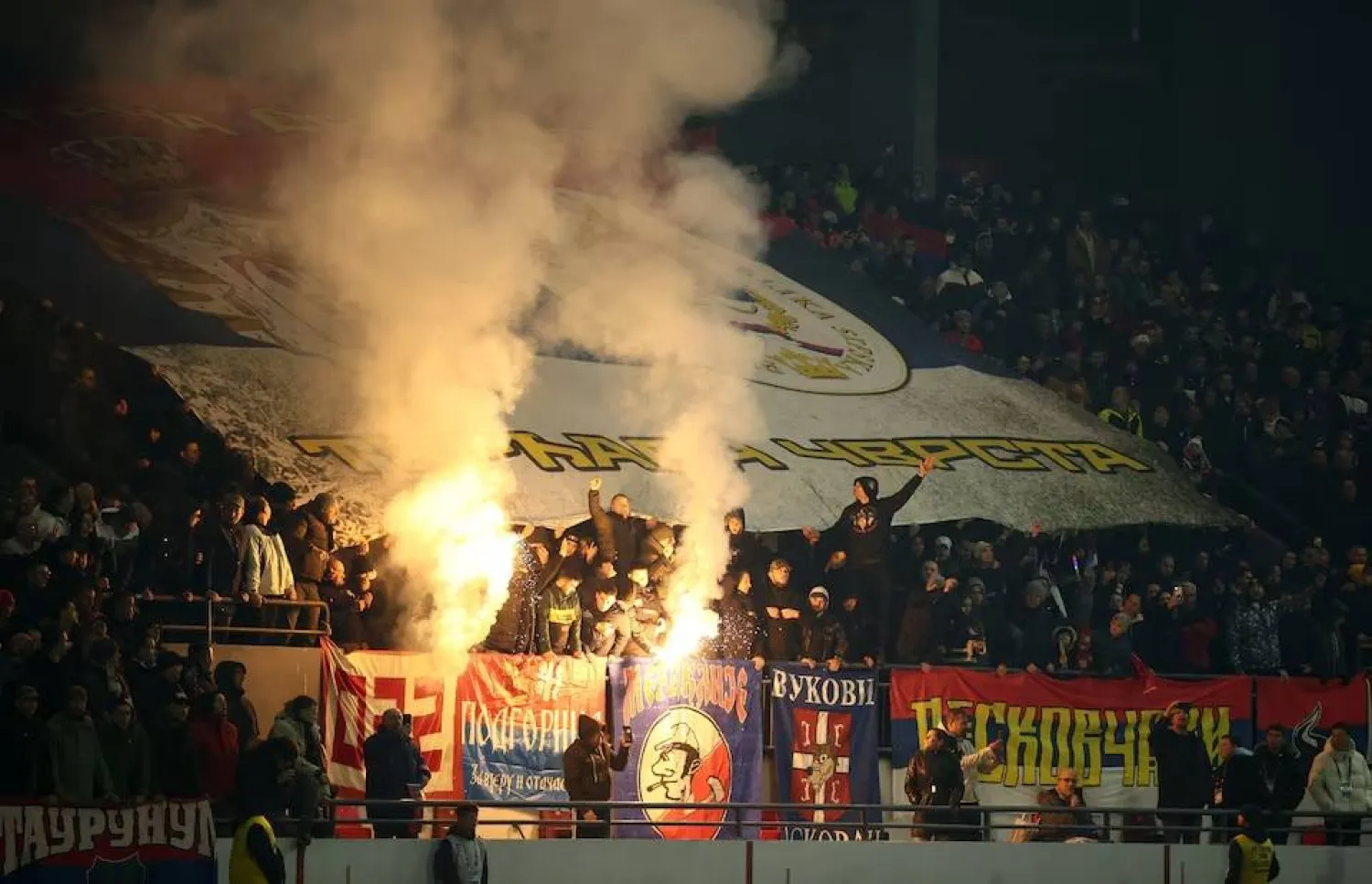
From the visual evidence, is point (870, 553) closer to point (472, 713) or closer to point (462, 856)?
point (472, 713)

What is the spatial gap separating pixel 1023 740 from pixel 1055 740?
→ 287 millimetres

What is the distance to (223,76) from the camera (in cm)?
2105

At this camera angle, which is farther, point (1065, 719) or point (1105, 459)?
point (1105, 459)

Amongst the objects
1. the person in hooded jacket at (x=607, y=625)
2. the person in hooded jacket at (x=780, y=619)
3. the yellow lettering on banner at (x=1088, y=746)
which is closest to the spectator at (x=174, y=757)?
the person in hooded jacket at (x=607, y=625)

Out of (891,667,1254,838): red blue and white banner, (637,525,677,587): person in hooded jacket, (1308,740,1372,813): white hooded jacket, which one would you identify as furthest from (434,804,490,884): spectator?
(1308,740,1372,813): white hooded jacket

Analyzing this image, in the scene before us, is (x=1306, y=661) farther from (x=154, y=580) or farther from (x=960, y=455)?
(x=154, y=580)

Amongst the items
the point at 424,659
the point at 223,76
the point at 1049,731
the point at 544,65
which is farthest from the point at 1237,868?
the point at 223,76

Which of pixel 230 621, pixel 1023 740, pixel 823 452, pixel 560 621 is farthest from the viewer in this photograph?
pixel 823 452

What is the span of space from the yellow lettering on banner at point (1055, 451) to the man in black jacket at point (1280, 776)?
17.3 feet

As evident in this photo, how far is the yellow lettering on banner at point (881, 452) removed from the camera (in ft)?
66.8

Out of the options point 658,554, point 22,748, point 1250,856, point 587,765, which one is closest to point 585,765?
point 587,765

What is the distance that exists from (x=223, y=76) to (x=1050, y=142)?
1289cm

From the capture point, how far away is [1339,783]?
1664 centimetres

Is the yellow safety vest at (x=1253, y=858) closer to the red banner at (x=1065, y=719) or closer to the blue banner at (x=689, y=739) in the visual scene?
the red banner at (x=1065, y=719)
